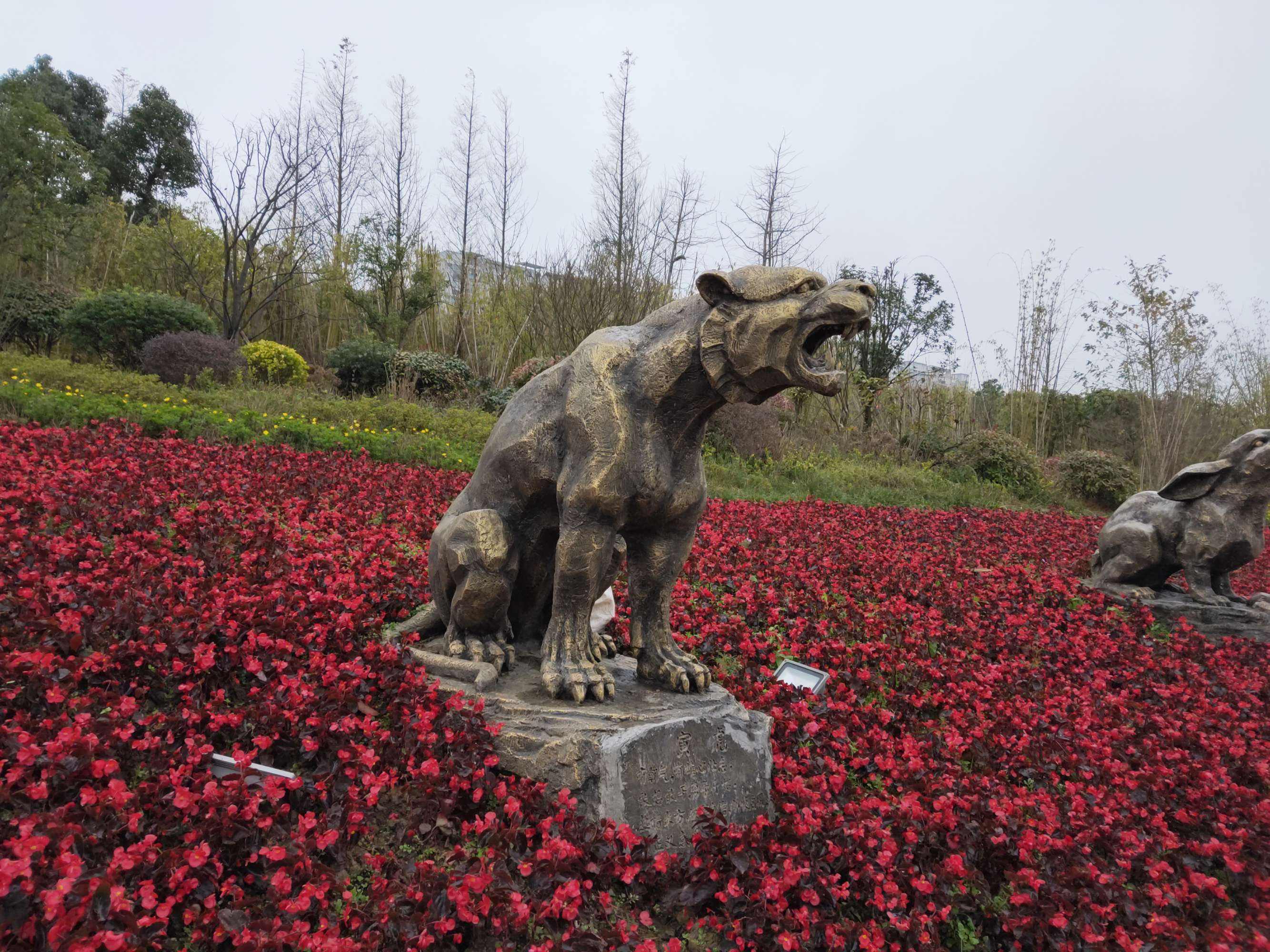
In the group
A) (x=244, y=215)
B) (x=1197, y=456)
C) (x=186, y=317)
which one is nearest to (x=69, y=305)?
(x=186, y=317)

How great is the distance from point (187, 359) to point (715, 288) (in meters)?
12.0

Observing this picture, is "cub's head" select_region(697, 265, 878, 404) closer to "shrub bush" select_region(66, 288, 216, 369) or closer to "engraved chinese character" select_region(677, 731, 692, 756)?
"engraved chinese character" select_region(677, 731, 692, 756)

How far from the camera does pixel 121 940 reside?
1687mm

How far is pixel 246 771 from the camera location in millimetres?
2314

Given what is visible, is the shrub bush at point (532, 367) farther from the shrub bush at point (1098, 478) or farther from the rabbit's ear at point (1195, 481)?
the rabbit's ear at point (1195, 481)

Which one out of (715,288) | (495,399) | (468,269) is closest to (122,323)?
(495,399)

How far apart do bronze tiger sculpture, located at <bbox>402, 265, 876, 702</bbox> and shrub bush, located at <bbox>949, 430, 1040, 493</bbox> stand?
508 inches

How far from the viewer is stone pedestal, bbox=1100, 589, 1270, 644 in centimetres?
564

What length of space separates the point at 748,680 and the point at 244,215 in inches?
793

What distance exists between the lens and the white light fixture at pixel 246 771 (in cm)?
232

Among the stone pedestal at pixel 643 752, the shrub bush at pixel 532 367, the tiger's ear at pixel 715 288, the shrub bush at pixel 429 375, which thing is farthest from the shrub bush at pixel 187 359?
the tiger's ear at pixel 715 288

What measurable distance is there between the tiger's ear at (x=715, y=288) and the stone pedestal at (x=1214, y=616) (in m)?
5.04

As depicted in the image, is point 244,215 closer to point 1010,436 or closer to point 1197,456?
point 1010,436

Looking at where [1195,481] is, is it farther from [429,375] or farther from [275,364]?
[275,364]
